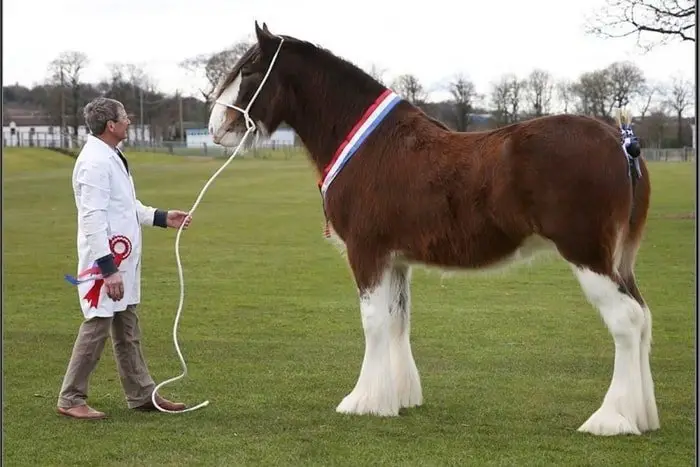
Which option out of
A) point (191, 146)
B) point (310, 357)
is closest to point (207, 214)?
point (310, 357)

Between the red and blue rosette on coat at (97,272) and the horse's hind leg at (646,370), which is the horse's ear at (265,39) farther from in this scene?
the horse's hind leg at (646,370)

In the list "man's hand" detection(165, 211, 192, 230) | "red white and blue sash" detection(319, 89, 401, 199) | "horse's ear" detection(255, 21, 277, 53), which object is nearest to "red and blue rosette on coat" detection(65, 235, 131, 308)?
"man's hand" detection(165, 211, 192, 230)

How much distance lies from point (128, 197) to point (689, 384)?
4.58 meters

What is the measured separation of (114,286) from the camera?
5.77 meters

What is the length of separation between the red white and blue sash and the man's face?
146cm

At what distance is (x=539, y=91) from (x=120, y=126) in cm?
4999

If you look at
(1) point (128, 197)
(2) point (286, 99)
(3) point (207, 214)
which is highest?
(2) point (286, 99)

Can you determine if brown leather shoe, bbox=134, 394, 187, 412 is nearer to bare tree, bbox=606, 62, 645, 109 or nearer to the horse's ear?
the horse's ear

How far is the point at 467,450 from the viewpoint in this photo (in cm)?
510

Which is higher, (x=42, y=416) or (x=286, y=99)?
(x=286, y=99)

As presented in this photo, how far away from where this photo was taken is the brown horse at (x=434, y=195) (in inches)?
207

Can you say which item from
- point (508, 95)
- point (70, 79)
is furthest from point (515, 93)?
point (70, 79)

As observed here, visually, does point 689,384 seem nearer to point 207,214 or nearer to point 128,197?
point 128,197

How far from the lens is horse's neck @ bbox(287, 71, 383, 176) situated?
6.23 m
